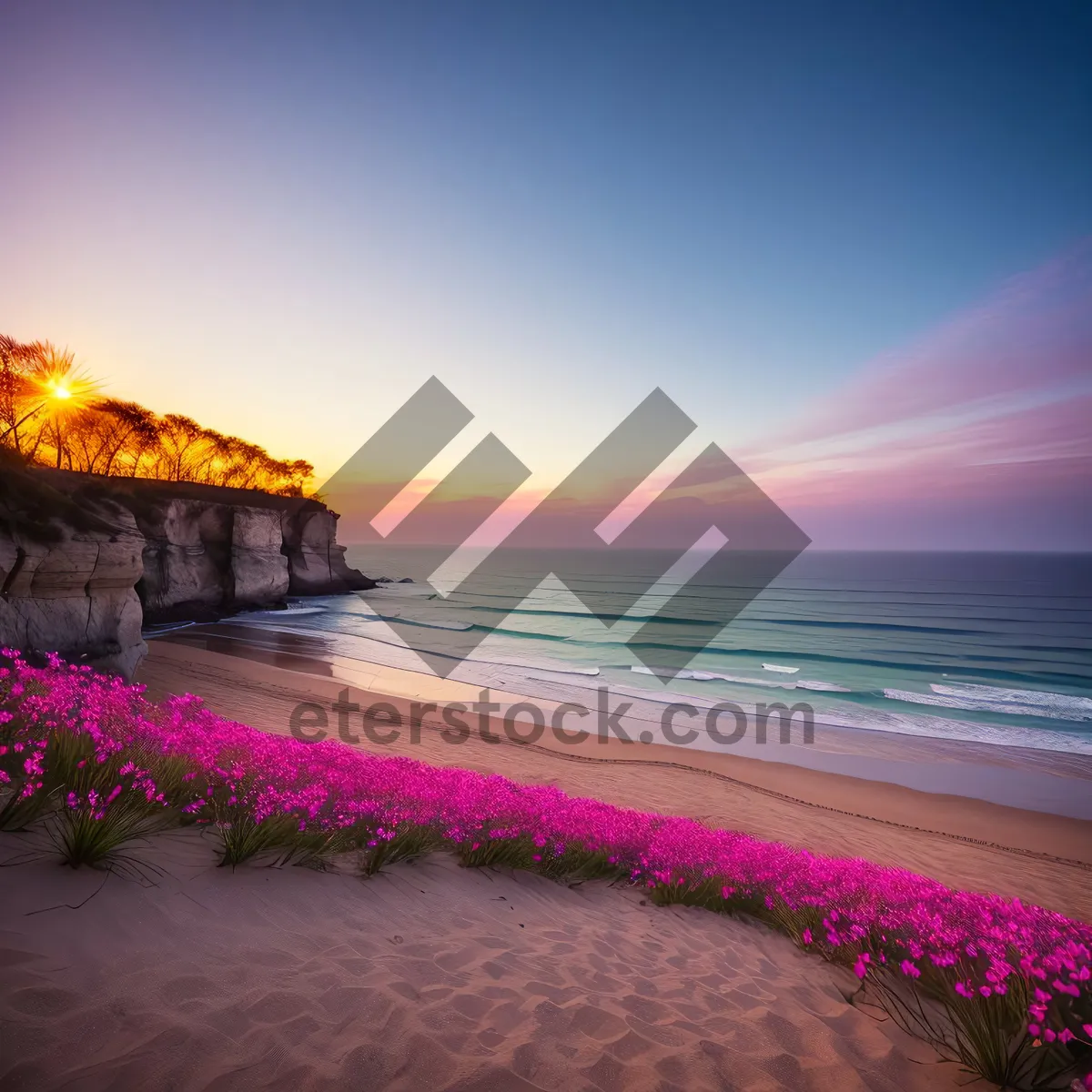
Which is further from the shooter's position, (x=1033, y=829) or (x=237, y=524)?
(x=237, y=524)

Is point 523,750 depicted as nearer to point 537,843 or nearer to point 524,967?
point 537,843

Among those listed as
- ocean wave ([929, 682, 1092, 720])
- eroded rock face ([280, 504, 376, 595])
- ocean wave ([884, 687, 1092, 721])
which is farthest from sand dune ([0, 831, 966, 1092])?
eroded rock face ([280, 504, 376, 595])

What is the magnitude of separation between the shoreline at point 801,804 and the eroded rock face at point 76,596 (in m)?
2.03

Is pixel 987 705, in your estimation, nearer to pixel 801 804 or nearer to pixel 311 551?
pixel 801 804

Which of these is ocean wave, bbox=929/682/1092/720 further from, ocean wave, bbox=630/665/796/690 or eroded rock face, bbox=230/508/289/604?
eroded rock face, bbox=230/508/289/604

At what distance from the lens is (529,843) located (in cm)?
576

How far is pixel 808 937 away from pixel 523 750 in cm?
1031

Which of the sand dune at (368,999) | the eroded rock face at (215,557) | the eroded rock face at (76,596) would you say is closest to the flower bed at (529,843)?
the sand dune at (368,999)

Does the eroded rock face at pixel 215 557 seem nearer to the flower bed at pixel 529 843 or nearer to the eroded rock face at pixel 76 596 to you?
the eroded rock face at pixel 76 596

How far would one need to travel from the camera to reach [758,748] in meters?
15.7

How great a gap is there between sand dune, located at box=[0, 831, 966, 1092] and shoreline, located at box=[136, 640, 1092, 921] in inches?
272

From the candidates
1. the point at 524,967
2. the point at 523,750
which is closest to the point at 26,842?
the point at 524,967

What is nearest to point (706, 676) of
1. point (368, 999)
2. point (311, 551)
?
point (368, 999)

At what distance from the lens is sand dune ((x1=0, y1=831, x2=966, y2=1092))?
2.21 meters
